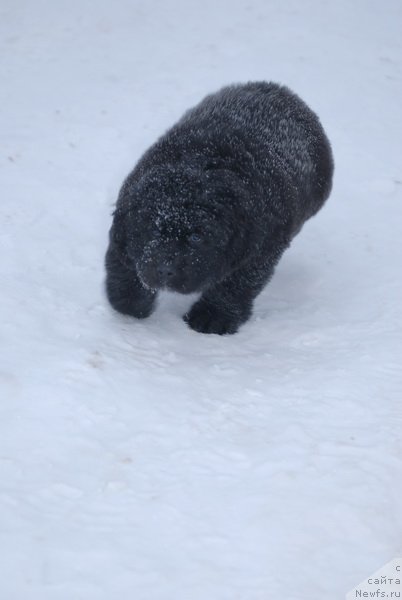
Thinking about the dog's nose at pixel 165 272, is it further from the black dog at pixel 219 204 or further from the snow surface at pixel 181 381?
the snow surface at pixel 181 381

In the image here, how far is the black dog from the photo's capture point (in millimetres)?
4336

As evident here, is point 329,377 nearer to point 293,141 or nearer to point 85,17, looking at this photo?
point 293,141

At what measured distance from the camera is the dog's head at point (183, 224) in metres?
4.29

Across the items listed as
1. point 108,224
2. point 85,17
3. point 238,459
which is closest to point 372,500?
point 238,459

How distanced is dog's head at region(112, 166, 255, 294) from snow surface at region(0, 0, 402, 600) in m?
0.52

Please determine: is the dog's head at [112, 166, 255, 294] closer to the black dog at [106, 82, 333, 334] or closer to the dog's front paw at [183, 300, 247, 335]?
the black dog at [106, 82, 333, 334]

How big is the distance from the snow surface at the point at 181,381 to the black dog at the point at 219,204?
1.01ft

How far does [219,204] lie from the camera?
438 cm

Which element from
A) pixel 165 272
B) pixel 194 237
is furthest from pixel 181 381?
pixel 194 237

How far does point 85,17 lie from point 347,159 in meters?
4.30

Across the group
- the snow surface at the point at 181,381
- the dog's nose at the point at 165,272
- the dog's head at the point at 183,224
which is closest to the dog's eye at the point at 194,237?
the dog's head at the point at 183,224

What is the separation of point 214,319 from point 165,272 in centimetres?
85

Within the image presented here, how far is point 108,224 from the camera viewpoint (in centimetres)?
616

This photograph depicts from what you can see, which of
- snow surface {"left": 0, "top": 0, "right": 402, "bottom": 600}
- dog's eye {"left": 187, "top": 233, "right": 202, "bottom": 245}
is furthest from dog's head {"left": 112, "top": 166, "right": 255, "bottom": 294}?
snow surface {"left": 0, "top": 0, "right": 402, "bottom": 600}
